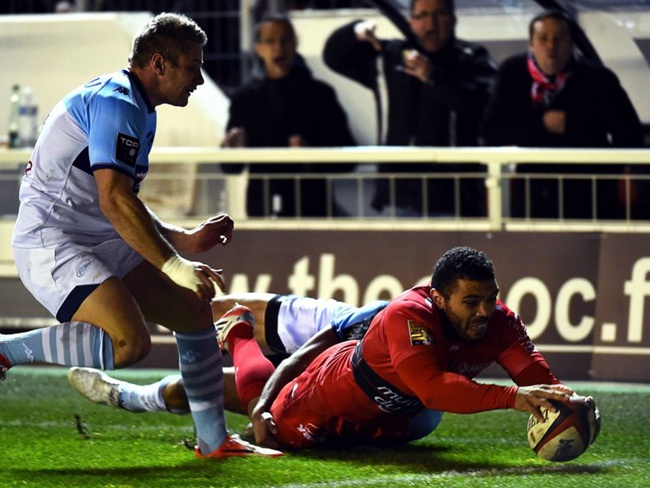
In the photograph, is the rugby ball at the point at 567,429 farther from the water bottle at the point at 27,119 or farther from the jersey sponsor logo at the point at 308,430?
the water bottle at the point at 27,119

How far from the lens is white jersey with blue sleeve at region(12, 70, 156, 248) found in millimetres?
5520

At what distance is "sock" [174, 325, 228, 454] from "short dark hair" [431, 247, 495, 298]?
102 centimetres

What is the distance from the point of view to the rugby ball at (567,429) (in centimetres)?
537

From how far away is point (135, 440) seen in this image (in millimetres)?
6660

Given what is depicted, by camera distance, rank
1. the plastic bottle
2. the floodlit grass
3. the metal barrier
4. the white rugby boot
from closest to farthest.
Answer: the floodlit grass
the white rugby boot
the metal barrier
the plastic bottle

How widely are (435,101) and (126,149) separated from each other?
4.12 meters

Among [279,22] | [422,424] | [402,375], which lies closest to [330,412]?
[422,424]

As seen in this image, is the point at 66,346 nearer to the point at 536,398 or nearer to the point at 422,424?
the point at 422,424

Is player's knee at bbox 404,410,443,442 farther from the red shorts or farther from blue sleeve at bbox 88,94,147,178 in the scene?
blue sleeve at bbox 88,94,147,178

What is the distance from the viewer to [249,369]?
261 inches

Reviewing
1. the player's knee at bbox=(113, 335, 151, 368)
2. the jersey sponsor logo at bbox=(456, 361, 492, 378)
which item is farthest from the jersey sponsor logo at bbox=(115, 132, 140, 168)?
the jersey sponsor logo at bbox=(456, 361, 492, 378)

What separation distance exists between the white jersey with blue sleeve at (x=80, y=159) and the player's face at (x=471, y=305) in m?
1.33

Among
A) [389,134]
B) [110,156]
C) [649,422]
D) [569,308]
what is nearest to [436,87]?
[389,134]

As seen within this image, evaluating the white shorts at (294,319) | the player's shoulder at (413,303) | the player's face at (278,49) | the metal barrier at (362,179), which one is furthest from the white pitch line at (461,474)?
the player's face at (278,49)
